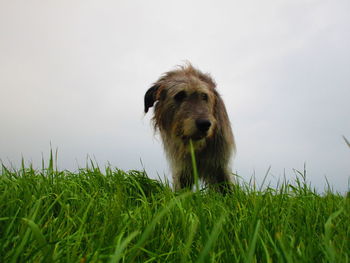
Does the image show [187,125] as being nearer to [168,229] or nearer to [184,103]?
[184,103]

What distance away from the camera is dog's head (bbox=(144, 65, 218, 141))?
4168 millimetres

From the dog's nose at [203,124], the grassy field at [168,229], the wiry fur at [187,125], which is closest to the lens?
the grassy field at [168,229]

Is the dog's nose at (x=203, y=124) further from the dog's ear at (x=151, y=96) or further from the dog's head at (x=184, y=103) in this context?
the dog's ear at (x=151, y=96)

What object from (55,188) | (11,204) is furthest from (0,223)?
(55,188)

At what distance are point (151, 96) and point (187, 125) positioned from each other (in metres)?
1.10

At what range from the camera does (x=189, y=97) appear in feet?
15.0

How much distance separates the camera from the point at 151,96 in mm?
4992

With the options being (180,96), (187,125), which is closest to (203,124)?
(187,125)

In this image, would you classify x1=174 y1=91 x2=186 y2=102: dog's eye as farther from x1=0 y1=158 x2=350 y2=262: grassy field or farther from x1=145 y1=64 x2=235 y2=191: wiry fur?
x1=0 y1=158 x2=350 y2=262: grassy field

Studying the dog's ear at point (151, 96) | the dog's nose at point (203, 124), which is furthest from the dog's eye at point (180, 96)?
the dog's nose at point (203, 124)

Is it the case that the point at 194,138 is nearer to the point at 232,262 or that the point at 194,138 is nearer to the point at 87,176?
the point at 87,176

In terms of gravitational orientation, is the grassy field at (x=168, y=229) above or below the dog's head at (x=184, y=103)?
below

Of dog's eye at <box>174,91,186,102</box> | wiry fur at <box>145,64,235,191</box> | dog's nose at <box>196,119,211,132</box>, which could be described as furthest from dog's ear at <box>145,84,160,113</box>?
dog's nose at <box>196,119,211,132</box>

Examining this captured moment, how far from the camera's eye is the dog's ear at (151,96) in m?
4.96
